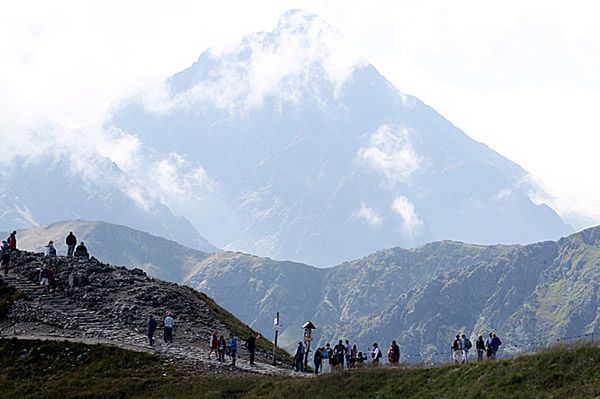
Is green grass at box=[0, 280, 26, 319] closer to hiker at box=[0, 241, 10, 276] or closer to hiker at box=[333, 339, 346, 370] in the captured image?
hiker at box=[0, 241, 10, 276]

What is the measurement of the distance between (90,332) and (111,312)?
5572 mm

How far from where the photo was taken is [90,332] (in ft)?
214

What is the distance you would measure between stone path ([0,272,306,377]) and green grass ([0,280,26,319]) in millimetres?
631

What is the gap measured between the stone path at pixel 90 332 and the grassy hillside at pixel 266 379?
6.96 feet

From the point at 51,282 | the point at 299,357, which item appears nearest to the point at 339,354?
the point at 299,357

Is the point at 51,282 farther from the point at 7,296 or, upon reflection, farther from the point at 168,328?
the point at 168,328

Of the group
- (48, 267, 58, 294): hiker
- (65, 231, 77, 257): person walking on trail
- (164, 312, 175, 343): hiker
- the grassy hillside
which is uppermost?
(65, 231, 77, 257): person walking on trail

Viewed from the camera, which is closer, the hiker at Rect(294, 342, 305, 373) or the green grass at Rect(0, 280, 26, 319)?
the hiker at Rect(294, 342, 305, 373)

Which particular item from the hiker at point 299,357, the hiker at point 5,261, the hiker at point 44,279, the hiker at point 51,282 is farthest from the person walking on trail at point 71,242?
the hiker at point 299,357

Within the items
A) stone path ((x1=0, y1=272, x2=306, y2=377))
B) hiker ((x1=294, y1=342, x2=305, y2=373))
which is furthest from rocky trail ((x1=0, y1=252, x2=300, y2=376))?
hiker ((x1=294, y1=342, x2=305, y2=373))

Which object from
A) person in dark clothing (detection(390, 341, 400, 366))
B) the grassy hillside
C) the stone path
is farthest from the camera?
the stone path

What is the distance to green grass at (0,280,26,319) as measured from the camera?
224 ft

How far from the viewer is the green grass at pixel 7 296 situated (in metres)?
68.3

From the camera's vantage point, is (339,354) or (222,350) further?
(339,354)
